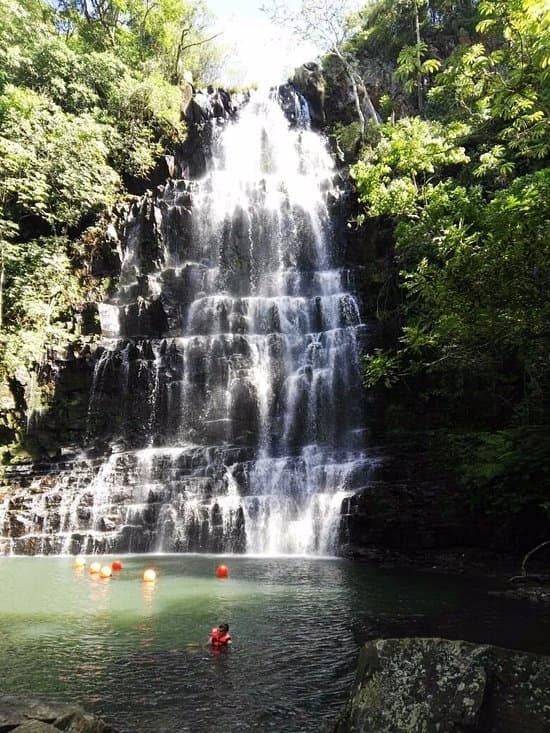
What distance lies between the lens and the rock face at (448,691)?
2.74 metres

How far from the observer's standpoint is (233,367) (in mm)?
20016

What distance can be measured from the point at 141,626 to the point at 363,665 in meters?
4.62

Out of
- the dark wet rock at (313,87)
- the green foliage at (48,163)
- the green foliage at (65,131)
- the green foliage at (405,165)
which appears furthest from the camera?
the dark wet rock at (313,87)

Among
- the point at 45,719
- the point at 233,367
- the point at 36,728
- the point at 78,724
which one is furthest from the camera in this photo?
the point at 233,367

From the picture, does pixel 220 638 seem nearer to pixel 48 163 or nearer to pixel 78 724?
pixel 78 724

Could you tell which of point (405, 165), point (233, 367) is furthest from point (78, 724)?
point (405, 165)

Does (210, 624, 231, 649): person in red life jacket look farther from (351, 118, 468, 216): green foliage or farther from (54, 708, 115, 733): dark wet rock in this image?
(351, 118, 468, 216): green foliage

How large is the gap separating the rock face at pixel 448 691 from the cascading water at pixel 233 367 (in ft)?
34.8

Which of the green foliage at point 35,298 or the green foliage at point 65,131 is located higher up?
the green foliage at point 65,131

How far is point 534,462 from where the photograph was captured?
10953 millimetres

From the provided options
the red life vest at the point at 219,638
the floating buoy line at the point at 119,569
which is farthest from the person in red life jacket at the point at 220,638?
the floating buoy line at the point at 119,569

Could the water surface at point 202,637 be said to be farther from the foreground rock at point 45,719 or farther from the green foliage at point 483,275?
the green foliage at point 483,275

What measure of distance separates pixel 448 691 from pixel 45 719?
253cm

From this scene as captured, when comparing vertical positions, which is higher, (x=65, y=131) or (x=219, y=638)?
(x=65, y=131)
